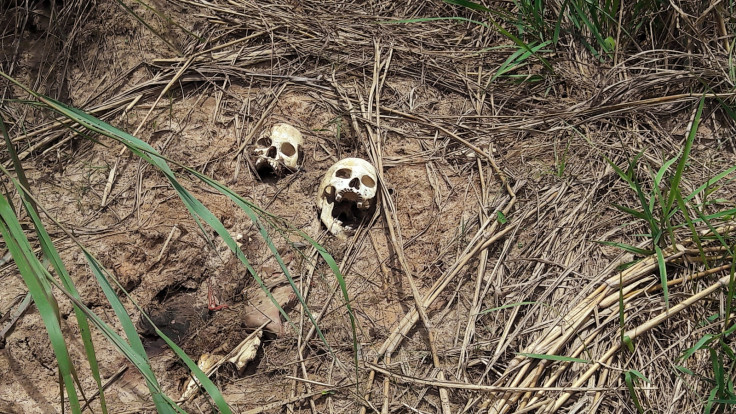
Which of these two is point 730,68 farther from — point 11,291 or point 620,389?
point 11,291

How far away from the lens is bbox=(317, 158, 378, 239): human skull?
8.55 ft

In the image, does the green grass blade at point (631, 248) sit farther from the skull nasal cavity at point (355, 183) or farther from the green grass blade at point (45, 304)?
the green grass blade at point (45, 304)

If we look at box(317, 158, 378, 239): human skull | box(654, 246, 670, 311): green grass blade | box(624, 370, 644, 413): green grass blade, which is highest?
box(317, 158, 378, 239): human skull

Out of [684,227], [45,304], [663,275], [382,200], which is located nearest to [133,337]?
[45,304]

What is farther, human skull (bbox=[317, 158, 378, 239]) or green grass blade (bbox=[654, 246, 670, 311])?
human skull (bbox=[317, 158, 378, 239])

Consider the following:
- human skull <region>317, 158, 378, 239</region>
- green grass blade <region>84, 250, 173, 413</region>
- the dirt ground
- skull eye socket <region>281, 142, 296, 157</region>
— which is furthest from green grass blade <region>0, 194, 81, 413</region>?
skull eye socket <region>281, 142, 296, 157</region>

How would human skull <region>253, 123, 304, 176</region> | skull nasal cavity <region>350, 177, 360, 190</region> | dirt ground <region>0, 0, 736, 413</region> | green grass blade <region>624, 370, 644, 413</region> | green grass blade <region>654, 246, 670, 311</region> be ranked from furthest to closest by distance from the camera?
human skull <region>253, 123, 304, 176</region>
skull nasal cavity <region>350, 177, 360, 190</region>
dirt ground <region>0, 0, 736, 413</region>
green grass blade <region>654, 246, 670, 311</region>
green grass blade <region>624, 370, 644, 413</region>

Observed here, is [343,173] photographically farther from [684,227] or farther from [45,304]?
[45,304]

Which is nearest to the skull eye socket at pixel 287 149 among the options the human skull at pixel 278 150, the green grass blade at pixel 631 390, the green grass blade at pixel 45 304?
the human skull at pixel 278 150

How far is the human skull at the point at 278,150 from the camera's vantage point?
9.13 ft

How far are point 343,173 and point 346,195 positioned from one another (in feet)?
0.37

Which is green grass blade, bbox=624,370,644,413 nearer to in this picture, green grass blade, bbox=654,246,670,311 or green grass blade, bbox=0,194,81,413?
green grass blade, bbox=654,246,670,311

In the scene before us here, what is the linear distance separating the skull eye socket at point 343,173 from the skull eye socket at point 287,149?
28 cm

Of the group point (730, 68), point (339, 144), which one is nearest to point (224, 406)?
point (339, 144)
